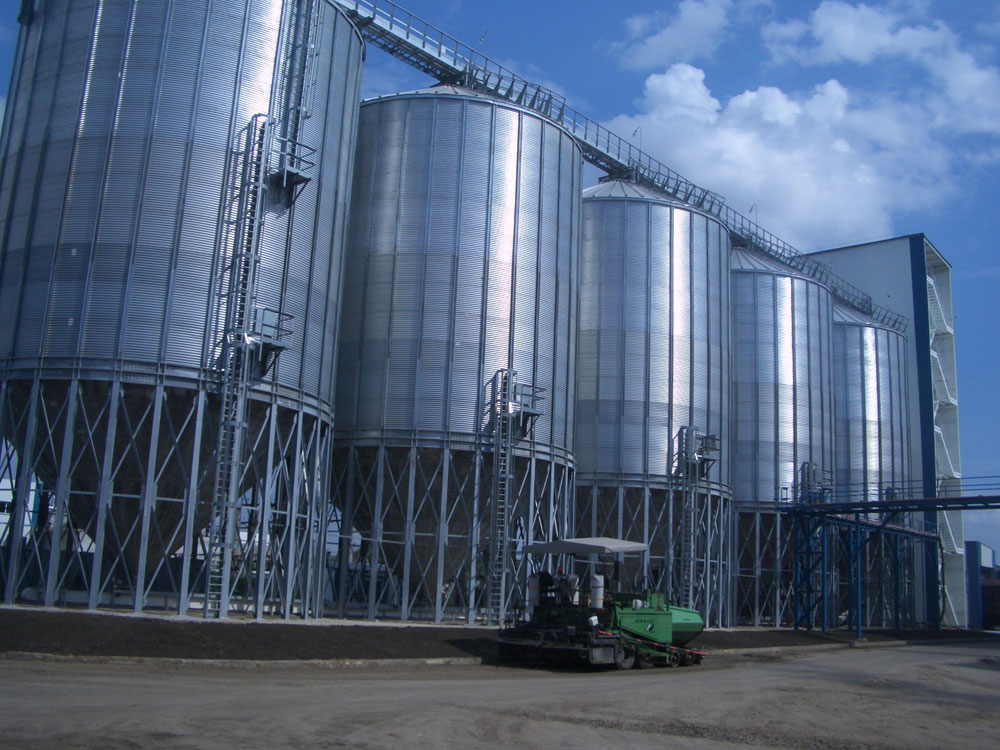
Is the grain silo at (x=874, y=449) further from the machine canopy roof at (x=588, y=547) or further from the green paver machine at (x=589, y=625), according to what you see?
the machine canopy roof at (x=588, y=547)

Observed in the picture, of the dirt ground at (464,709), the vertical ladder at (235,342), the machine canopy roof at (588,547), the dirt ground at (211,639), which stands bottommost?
the dirt ground at (464,709)

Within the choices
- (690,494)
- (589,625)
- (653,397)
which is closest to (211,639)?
(589,625)

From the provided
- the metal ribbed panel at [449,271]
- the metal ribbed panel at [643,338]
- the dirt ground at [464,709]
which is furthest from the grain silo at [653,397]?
the dirt ground at [464,709]

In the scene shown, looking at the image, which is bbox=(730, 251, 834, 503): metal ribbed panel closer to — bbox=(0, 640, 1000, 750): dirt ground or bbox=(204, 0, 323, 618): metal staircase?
bbox=(0, 640, 1000, 750): dirt ground

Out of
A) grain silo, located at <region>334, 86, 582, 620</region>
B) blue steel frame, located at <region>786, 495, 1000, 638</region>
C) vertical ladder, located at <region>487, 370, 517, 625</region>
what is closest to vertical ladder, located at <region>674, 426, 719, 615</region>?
→ grain silo, located at <region>334, 86, 582, 620</region>

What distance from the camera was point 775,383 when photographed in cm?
5250

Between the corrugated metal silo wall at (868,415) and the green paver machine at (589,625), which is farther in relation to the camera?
the corrugated metal silo wall at (868,415)

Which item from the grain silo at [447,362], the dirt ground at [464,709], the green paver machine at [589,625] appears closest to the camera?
the dirt ground at [464,709]

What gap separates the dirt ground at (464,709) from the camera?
1262 cm

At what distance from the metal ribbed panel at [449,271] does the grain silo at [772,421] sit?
55.5ft

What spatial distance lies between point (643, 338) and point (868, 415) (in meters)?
25.1

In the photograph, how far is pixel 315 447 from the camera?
3053 cm

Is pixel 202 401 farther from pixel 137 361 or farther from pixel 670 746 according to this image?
pixel 670 746

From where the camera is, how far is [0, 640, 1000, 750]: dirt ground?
41.4 feet
